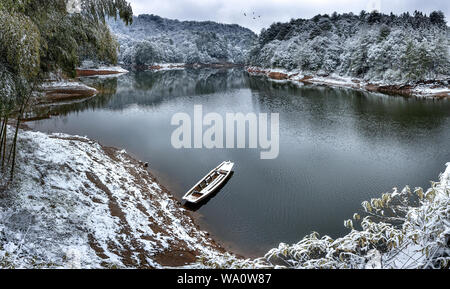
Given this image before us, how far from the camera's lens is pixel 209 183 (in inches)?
656

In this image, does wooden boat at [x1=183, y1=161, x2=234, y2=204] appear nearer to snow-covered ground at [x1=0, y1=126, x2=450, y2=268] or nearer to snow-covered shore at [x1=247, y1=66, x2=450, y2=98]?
snow-covered ground at [x1=0, y1=126, x2=450, y2=268]

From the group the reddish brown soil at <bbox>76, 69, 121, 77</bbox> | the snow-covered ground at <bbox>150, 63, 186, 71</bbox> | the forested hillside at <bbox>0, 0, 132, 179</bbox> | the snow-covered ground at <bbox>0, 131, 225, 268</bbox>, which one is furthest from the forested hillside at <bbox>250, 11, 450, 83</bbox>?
the forested hillside at <bbox>0, 0, 132, 179</bbox>

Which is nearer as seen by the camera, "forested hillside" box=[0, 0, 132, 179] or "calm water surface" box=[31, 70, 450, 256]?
"forested hillside" box=[0, 0, 132, 179]

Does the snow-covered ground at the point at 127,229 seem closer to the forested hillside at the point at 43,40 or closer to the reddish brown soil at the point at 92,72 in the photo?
the forested hillside at the point at 43,40

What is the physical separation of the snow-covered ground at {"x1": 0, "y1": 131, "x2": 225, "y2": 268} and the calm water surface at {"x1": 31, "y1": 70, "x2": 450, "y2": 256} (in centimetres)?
233

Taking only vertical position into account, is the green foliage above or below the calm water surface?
above

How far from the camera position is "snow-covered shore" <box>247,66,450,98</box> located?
1891 inches

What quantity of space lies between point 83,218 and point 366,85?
61618 mm

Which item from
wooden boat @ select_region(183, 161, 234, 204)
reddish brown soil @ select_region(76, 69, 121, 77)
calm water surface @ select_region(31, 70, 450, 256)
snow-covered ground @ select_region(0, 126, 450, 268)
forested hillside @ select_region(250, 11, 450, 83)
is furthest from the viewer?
reddish brown soil @ select_region(76, 69, 121, 77)

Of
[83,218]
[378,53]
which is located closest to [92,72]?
[378,53]

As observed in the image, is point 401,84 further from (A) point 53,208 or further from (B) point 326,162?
(A) point 53,208

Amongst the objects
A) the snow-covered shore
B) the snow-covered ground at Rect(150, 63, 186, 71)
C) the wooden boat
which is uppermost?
the snow-covered ground at Rect(150, 63, 186, 71)
